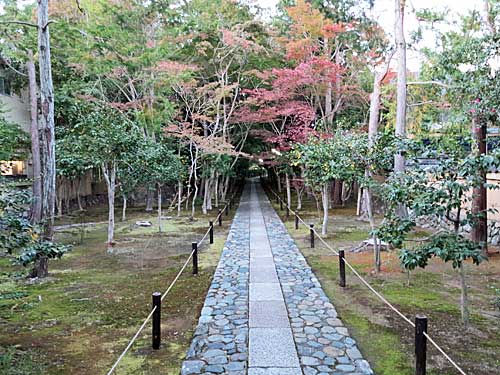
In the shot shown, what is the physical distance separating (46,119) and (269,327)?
6.90 meters

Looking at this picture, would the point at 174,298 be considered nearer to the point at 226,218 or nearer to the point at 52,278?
the point at 52,278

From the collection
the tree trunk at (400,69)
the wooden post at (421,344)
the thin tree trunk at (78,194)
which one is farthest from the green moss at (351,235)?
the thin tree trunk at (78,194)

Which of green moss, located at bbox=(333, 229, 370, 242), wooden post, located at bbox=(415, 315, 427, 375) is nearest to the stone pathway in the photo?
wooden post, located at bbox=(415, 315, 427, 375)

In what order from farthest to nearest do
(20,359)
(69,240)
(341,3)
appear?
(341,3) → (69,240) → (20,359)

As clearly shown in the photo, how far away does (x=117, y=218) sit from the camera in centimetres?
2089

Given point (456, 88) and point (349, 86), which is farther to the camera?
point (349, 86)

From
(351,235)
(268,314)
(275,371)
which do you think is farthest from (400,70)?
(275,371)

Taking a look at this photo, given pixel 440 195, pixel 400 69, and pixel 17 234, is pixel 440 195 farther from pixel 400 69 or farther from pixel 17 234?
pixel 400 69

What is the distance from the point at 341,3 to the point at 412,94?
222 inches

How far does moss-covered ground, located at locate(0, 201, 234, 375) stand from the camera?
197 inches

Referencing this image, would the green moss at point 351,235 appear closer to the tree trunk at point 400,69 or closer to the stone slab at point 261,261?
the tree trunk at point 400,69

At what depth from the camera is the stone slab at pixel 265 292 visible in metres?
7.54

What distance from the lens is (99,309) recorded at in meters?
7.07

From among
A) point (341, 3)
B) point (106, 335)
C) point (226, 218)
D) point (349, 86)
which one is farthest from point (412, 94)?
point (106, 335)
